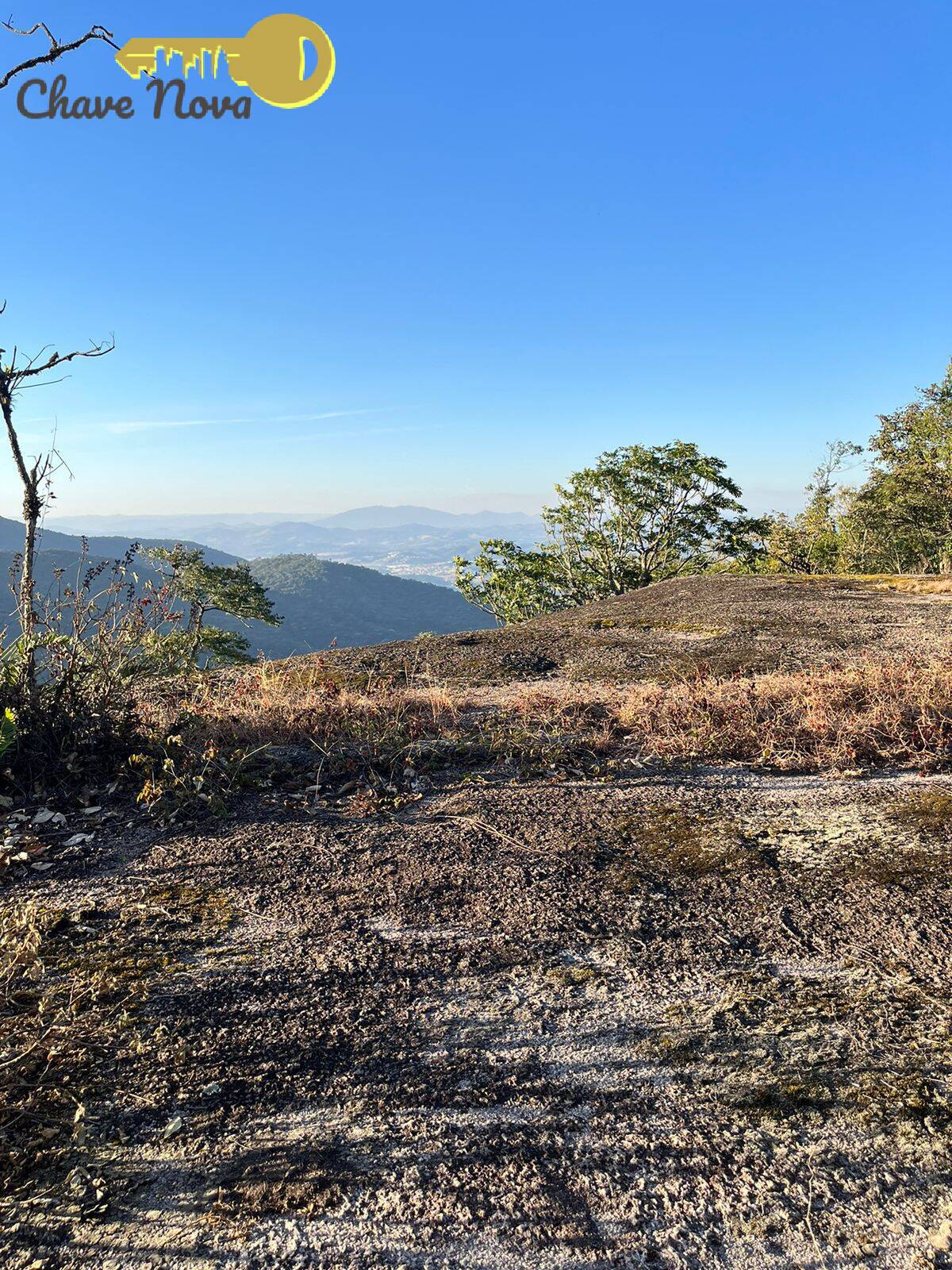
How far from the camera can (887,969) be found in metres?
2.40

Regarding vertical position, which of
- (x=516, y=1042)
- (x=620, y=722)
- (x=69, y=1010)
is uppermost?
(x=620, y=722)

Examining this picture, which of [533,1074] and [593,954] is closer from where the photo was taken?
[533,1074]

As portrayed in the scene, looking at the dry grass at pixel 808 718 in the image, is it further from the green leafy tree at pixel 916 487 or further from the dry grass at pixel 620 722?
the green leafy tree at pixel 916 487

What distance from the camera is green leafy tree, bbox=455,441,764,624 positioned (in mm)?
23422

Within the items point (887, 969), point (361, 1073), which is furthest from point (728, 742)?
point (361, 1073)

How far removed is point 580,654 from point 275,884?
206 inches

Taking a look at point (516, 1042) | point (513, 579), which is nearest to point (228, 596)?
point (513, 579)

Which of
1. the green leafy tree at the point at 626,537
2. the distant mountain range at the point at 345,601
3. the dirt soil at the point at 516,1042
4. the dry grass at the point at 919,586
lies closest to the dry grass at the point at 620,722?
the dirt soil at the point at 516,1042

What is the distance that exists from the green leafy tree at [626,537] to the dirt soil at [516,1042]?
2078 centimetres

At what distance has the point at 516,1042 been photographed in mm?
2109

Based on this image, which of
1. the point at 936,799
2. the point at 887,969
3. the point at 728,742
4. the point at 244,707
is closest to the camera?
the point at 887,969

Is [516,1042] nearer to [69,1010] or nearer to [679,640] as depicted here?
[69,1010]

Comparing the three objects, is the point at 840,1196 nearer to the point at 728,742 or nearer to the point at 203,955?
the point at 203,955

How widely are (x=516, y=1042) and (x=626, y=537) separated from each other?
75.3 feet
